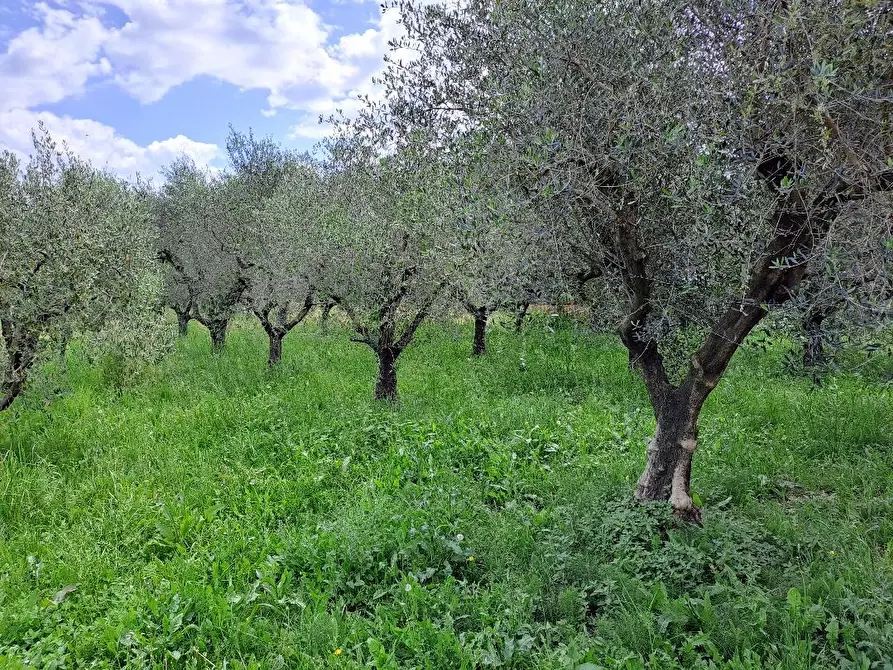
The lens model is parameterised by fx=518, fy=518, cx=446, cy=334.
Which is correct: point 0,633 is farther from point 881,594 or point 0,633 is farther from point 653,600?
point 881,594

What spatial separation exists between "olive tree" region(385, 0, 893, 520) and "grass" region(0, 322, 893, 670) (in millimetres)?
1263

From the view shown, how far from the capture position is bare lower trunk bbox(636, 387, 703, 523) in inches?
234

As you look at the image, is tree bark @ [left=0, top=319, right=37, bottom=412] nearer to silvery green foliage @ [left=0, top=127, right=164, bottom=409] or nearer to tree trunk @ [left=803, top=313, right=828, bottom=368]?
silvery green foliage @ [left=0, top=127, right=164, bottom=409]

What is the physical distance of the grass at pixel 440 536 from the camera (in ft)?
14.5

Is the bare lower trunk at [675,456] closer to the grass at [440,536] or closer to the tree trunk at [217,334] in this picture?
the grass at [440,536]

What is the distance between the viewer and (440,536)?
5848mm

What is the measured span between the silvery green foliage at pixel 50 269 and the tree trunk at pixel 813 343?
1035cm

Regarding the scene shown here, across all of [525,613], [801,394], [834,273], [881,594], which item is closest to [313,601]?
[525,613]

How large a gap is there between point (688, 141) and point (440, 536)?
4.76 meters

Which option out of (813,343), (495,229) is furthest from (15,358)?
(813,343)

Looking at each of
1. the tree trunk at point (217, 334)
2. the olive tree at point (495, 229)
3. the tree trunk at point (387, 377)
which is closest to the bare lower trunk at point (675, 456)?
the olive tree at point (495, 229)

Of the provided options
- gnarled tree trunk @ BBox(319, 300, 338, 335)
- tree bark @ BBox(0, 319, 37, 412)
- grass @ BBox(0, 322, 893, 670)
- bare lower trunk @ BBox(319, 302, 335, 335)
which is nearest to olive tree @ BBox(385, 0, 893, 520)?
grass @ BBox(0, 322, 893, 670)

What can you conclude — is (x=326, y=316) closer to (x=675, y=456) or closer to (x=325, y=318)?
(x=325, y=318)

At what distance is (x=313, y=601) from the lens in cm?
515
